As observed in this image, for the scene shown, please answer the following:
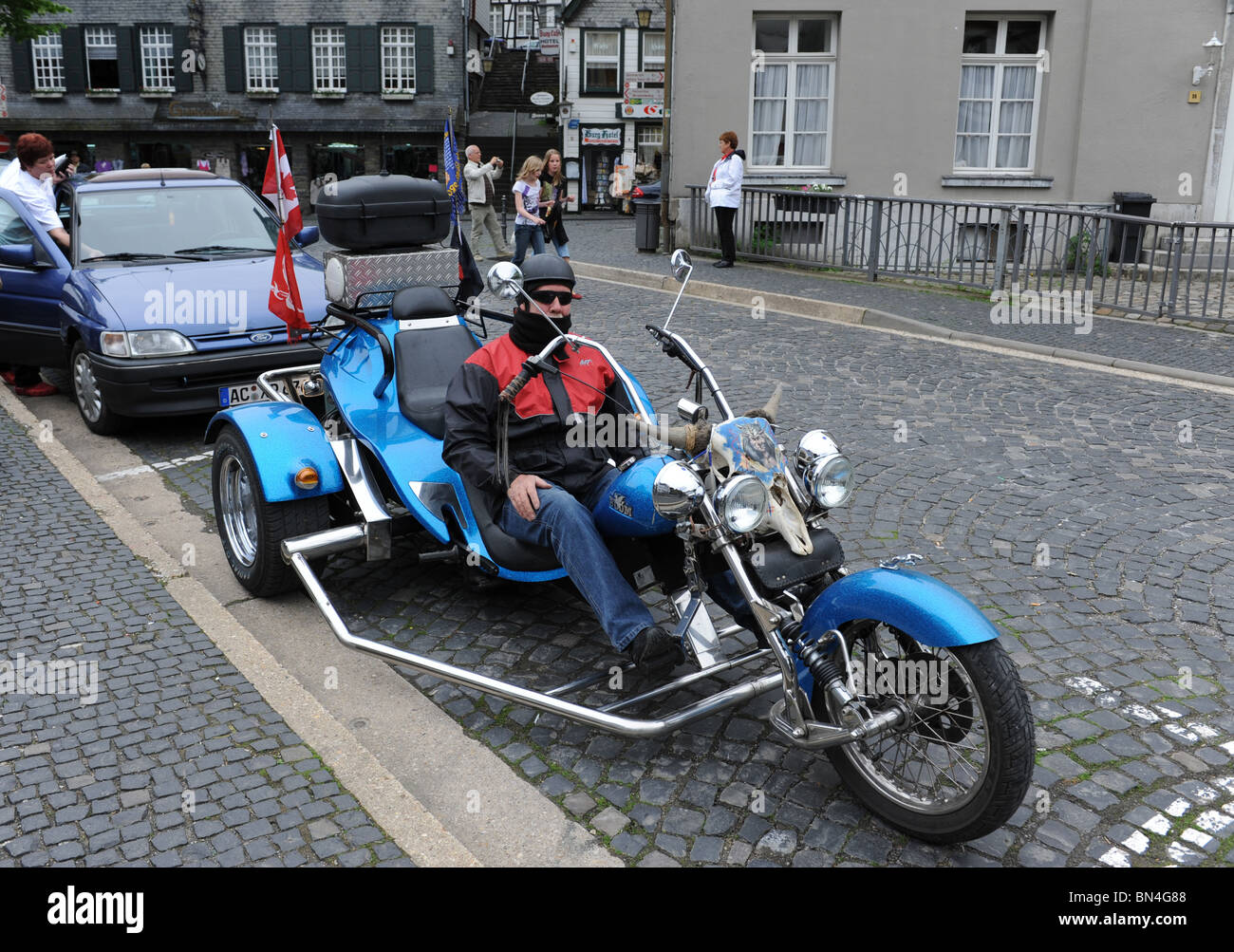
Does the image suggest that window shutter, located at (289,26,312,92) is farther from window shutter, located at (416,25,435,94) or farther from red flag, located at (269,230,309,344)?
red flag, located at (269,230,309,344)

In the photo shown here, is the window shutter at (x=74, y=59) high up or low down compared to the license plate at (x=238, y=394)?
up

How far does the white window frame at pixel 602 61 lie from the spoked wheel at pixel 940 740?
4031 centimetres

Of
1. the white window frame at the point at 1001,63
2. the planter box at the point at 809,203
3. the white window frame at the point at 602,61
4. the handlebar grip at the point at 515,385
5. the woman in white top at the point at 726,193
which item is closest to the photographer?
the handlebar grip at the point at 515,385

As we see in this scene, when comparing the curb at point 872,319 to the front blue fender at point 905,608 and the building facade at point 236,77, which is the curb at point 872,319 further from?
the building facade at point 236,77

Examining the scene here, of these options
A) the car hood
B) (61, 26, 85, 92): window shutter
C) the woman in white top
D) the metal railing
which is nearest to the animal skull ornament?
the car hood

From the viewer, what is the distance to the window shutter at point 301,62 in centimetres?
3853

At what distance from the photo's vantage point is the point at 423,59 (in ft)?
128

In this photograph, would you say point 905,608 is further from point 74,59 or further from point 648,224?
point 74,59

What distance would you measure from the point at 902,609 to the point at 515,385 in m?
1.51

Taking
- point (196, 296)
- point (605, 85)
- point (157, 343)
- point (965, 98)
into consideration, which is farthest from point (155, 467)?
point (605, 85)

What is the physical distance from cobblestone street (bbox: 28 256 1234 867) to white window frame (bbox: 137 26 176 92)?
118 feet

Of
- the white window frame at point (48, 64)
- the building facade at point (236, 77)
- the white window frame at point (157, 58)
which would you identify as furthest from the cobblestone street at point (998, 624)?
the white window frame at point (48, 64)

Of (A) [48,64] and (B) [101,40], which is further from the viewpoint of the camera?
(A) [48,64]
